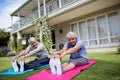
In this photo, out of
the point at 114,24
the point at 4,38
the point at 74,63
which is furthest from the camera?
the point at 4,38

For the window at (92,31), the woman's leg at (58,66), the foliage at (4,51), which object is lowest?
the foliage at (4,51)

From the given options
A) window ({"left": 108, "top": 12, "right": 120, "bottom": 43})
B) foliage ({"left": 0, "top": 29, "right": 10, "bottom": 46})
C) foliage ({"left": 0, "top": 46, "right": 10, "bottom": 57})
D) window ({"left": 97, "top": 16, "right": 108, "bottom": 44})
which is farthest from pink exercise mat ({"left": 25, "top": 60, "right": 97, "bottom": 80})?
foliage ({"left": 0, "top": 29, "right": 10, "bottom": 46})

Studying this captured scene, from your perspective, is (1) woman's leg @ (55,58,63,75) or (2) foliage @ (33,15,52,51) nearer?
(1) woman's leg @ (55,58,63,75)

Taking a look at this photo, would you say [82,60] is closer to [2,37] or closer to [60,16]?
[60,16]

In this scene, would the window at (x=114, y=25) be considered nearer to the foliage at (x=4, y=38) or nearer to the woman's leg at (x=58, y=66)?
the woman's leg at (x=58, y=66)

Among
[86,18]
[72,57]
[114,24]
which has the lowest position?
[72,57]

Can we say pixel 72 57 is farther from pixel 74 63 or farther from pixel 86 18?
pixel 86 18

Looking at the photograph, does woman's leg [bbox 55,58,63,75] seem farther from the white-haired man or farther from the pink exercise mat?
the white-haired man

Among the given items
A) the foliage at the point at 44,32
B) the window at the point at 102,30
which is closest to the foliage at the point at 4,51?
the foliage at the point at 44,32

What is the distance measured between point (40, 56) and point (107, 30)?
24.1ft

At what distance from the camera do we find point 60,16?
1477 cm

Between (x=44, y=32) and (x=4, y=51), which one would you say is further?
(x=4, y=51)

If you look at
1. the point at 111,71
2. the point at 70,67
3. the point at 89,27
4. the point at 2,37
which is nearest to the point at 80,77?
the point at 70,67

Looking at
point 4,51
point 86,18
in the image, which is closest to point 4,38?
point 4,51
